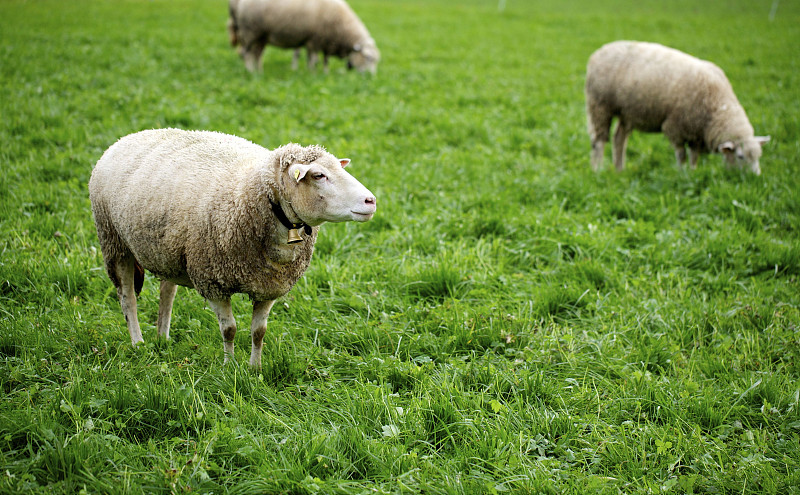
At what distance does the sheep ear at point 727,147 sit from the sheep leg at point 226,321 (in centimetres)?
572

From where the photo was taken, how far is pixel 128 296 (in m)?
3.47

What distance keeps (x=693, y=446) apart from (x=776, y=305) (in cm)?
187

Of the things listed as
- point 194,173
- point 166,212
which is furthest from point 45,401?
point 194,173

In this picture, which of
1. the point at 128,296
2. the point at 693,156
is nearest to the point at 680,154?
the point at 693,156

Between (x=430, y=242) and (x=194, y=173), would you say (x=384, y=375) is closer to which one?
(x=194, y=173)

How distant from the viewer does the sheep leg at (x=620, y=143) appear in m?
6.98

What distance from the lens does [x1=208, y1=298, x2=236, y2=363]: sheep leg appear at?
3121 millimetres

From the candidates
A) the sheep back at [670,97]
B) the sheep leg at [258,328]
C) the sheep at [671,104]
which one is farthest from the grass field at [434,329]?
A: the sheep back at [670,97]

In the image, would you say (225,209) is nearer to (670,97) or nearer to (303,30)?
(670,97)

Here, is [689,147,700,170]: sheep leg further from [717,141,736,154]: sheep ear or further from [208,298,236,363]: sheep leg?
[208,298,236,363]: sheep leg

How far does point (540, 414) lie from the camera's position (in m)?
2.94

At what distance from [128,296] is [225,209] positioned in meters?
1.02

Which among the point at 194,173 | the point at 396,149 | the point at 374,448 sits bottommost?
the point at 374,448

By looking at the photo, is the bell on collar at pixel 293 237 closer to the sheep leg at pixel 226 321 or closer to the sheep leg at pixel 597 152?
the sheep leg at pixel 226 321
